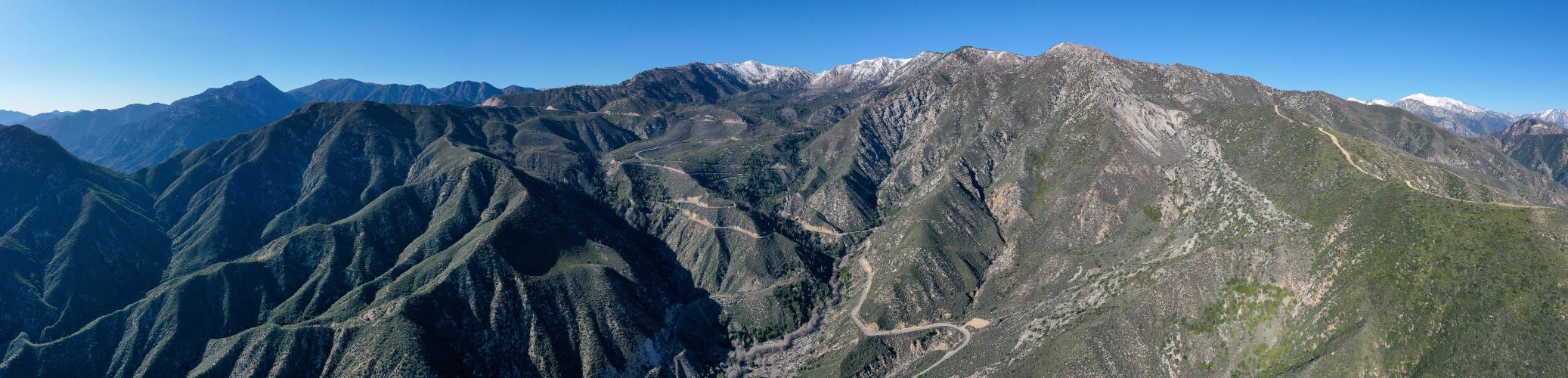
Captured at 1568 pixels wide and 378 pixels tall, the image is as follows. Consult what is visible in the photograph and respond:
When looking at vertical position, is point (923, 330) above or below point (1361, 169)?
below

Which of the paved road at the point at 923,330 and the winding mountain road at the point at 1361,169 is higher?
the winding mountain road at the point at 1361,169

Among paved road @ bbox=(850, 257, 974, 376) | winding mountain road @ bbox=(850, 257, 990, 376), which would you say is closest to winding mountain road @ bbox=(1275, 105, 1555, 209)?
winding mountain road @ bbox=(850, 257, 990, 376)

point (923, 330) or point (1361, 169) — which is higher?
point (1361, 169)

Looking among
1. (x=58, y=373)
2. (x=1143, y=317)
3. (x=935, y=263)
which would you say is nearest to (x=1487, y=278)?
(x=1143, y=317)

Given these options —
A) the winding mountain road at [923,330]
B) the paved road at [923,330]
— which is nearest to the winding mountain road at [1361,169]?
the winding mountain road at [923,330]

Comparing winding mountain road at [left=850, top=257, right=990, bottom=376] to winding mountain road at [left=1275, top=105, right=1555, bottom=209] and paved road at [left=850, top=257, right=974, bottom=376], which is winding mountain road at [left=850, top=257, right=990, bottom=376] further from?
winding mountain road at [left=1275, top=105, right=1555, bottom=209]

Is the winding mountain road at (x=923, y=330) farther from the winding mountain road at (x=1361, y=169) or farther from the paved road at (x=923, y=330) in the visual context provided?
the winding mountain road at (x=1361, y=169)

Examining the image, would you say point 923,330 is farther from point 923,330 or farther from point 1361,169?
point 1361,169

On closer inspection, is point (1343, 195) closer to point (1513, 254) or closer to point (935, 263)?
point (1513, 254)

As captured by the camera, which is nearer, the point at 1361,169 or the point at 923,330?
the point at 1361,169

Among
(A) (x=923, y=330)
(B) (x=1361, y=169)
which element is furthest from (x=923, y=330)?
(B) (x=1361, y=169)

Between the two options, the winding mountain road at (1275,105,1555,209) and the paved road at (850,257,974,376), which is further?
the paved road at (850,257,974,376)
